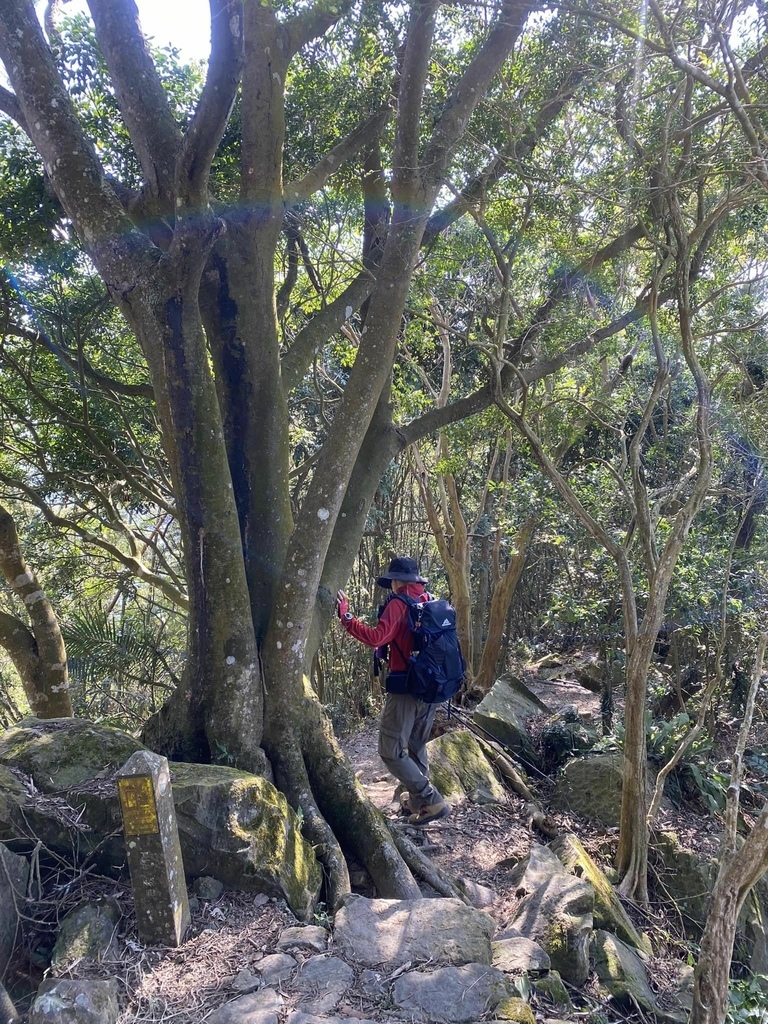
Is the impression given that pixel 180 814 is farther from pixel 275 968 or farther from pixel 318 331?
pixel 318 331

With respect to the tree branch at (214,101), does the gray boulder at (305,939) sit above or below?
below

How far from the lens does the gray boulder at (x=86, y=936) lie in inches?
125

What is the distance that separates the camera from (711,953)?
12.4 ft

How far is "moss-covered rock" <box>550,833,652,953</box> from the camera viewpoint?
5.22m

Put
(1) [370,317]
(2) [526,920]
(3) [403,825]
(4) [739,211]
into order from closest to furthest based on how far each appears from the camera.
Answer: (2) [526,920] < (1) [370,317] < (3) [403,825] < (4) [739,211]

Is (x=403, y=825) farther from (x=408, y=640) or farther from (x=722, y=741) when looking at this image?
(x=722, y=741)

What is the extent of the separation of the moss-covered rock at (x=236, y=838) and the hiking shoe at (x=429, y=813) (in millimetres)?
2124

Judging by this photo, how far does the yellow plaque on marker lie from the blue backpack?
2.61m

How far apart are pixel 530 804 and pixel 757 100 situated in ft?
22.2

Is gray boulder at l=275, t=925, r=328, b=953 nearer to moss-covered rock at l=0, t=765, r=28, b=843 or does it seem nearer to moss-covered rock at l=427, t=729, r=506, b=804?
moss-covered rock at l=0, t=765, r=28, b=843

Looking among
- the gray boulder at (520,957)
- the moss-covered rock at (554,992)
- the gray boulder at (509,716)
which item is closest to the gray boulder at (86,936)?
the gray boulder at (520,957)

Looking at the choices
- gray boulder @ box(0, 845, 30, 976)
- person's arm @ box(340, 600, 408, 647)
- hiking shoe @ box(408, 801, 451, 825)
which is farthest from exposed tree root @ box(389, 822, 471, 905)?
gray boulder @ box(0, 845, 30, 976)

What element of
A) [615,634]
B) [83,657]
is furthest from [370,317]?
[615,634]

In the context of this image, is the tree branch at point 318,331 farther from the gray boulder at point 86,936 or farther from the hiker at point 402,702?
the gray boulder at point 86,936
